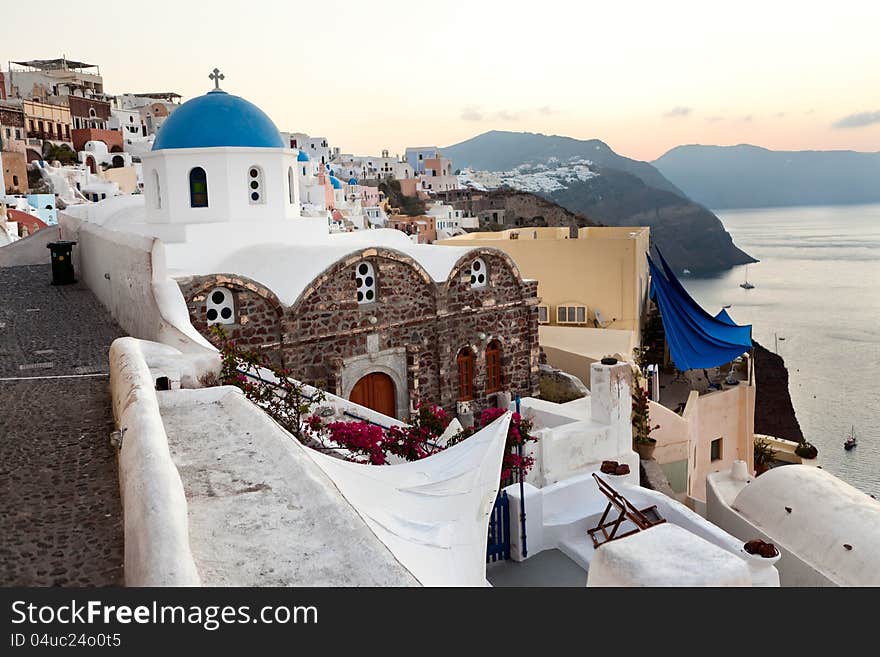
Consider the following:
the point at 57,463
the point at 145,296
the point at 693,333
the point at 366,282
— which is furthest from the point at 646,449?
the point at 693,333

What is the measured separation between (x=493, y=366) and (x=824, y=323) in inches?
1742

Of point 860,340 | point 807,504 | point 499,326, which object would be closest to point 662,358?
point 499,326

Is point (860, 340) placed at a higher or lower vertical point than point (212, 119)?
lower

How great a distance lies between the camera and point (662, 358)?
21500mm

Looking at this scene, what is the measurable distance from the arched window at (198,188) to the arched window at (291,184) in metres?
1.42

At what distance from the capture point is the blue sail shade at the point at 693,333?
56.0 ft

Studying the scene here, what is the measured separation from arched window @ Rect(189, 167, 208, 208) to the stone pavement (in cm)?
503

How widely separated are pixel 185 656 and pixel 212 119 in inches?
462

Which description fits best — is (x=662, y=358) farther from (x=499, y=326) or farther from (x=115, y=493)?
(x=115, y=493)

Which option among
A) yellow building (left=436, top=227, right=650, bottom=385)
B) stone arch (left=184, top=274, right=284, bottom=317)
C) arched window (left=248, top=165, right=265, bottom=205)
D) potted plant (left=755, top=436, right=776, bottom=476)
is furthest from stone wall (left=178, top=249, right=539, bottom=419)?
yellow building (left=436, top=227, right=650, bottom=385)

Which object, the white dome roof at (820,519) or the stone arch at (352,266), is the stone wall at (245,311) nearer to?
the stone arch at (352,266)

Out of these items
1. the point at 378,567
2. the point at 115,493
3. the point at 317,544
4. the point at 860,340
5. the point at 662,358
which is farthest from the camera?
the point at 860,340

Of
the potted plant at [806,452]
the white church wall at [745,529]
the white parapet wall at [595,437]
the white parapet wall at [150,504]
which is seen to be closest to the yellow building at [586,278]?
the potted plant at [806,452]

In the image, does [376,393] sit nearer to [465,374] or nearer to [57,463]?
[465,374]
